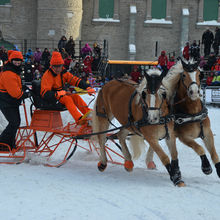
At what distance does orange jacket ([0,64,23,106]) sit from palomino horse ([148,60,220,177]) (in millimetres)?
2748

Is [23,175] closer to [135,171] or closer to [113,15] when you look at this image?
[135,171]

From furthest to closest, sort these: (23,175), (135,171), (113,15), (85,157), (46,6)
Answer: (113,15)
(46,6)
(85,157)
(135,171)
(23,175)

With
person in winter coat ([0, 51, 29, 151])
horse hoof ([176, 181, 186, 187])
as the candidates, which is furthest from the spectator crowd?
horse hoof ([176, 181, 186, 187])

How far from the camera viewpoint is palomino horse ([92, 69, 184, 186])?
5.69 metres

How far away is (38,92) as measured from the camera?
774 centimetres

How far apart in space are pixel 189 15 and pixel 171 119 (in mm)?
29307

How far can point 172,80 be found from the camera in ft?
20.5

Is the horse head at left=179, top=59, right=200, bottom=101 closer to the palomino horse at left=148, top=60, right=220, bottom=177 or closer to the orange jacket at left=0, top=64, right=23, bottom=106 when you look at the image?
the palomino horse at left=148, top=60, right=220, bottom=177

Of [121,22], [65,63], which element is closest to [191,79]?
[65,63]

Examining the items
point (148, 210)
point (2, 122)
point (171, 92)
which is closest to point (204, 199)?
point (148, 210)

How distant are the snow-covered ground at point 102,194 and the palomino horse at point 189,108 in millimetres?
524

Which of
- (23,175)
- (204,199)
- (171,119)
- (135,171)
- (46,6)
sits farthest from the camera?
(46,6)

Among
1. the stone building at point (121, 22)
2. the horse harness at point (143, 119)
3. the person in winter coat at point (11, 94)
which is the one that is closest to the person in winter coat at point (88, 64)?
the person in winter coat at point (11, 94)

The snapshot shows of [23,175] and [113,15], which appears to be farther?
[113,15]
